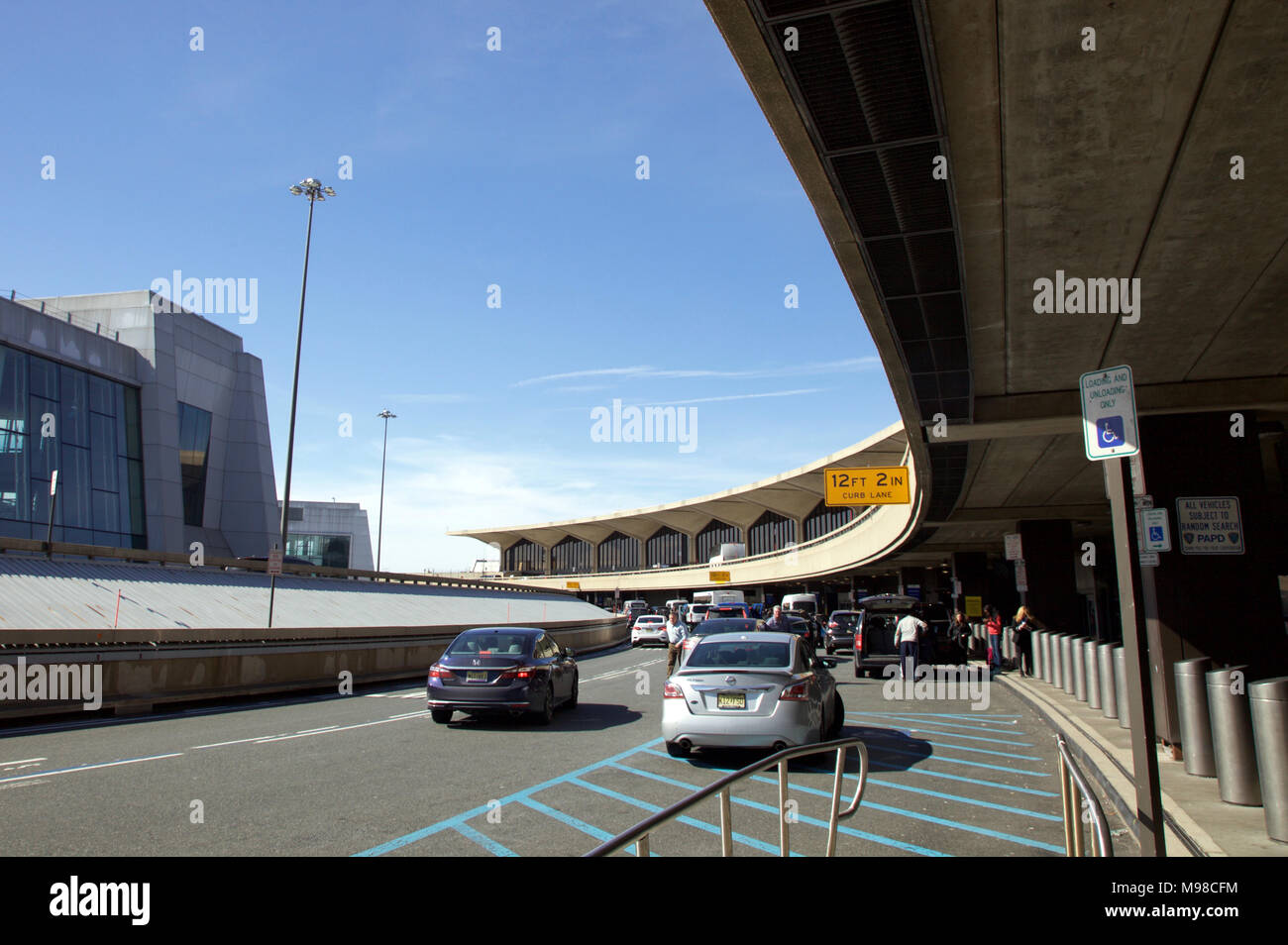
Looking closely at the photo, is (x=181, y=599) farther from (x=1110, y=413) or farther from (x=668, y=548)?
(x=668, y=548)

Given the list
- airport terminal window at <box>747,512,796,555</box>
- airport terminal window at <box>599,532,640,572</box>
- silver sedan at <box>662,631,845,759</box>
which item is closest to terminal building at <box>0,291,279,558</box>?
silver sedan at <box>662,631,845,759</box>

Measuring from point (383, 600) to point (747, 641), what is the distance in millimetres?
27980

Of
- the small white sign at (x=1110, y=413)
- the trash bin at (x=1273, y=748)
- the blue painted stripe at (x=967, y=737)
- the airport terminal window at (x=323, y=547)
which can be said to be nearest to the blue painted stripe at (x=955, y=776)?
the blue painted stripe at (x=967, y=737)

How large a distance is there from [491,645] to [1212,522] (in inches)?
436

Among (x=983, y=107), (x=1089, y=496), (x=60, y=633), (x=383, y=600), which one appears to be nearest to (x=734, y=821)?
(x=983, y=107)

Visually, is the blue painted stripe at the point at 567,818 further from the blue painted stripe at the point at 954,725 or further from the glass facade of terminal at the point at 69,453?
the glass facade of terminal at the point at 69,453

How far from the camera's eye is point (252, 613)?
1024 inches

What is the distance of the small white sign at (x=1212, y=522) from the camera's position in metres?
13.0

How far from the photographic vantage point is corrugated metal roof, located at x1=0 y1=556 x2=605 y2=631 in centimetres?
2003

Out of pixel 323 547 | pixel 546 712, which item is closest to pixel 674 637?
pixel 546 712

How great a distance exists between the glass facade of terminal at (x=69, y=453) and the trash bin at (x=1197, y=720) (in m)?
34.3

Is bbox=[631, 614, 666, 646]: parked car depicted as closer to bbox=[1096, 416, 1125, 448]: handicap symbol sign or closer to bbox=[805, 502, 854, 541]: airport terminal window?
bbox=[1096, 416, 1125, 448]: handicap symbol sign

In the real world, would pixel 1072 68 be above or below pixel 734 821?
above
